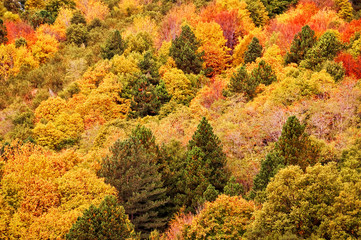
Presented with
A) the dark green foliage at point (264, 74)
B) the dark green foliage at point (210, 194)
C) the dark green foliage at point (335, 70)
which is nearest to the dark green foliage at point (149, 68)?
the dark green foliage at point (264, 74)

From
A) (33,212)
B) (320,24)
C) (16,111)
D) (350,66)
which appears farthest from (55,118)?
(320,24)

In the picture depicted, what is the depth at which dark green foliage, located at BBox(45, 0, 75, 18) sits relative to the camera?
3666 inches

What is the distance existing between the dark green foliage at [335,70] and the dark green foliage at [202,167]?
18953 mm

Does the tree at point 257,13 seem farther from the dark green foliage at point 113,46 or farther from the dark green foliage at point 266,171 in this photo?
the dark green foliage at point 266,171

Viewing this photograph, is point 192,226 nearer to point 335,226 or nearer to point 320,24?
point 335,226

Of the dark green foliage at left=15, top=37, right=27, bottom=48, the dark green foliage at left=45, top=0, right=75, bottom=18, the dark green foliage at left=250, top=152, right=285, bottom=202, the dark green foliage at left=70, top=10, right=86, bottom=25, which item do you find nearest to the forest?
the dark green foliage at left=250, top=152, right=285, bottom=202

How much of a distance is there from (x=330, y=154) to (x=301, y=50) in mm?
25518

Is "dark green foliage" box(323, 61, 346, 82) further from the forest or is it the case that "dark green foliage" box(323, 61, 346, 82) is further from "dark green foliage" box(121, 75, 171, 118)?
"dark green foliage" box(121, 75, 171, 118)

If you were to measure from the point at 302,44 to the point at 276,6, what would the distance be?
33.9 metres

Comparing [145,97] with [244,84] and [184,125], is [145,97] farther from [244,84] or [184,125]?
[244,84]

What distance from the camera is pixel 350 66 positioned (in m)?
46.6

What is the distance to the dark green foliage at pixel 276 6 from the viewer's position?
8212cm

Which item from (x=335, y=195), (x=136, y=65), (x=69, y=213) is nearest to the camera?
(x=335, y=195)

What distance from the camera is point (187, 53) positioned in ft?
196
